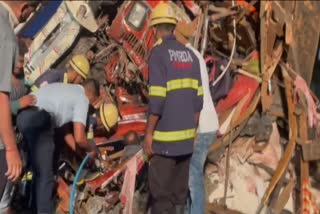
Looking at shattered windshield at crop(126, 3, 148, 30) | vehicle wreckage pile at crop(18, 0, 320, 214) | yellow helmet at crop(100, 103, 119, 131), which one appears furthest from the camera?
shattered windshield at crop(126, 3, 148, 30)

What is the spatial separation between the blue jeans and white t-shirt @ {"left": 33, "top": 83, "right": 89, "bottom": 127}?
0.99m

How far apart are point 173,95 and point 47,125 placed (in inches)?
48.3

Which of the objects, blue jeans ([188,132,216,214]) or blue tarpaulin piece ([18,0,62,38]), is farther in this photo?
blue tarpaulin piece ([18,0,62,38])

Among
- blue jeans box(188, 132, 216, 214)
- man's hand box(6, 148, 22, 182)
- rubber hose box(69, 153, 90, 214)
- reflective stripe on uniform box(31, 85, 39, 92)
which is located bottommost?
rubber hose box(69, 153, 90, 214)

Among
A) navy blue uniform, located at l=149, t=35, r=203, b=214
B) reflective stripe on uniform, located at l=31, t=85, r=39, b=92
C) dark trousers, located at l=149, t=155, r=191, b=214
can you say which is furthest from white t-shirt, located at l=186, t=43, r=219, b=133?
reflective stripe on uniform, located at l=31, t=85, r=39, b=92

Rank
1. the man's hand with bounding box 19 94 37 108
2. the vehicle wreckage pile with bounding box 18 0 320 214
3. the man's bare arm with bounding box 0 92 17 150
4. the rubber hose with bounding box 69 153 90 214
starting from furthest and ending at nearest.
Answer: the vehicle wreckage pile with bounding box 18 0 320 214 < the rubber hose with bounding box 69 153 90 214 < the man's hand with bounding box 19 94 37 108 < the man's bare arm with bounding box 0 92 17 150

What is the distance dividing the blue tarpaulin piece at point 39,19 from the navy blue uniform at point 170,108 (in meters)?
2.88

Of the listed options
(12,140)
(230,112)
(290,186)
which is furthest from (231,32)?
(12,140)

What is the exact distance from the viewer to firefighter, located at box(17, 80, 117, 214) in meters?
6.09

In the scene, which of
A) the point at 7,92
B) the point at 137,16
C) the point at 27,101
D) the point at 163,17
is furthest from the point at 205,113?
the point at 137,16

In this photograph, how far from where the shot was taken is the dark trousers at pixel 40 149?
6.08 meters

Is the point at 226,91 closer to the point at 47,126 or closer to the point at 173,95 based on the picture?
the point at 173,95

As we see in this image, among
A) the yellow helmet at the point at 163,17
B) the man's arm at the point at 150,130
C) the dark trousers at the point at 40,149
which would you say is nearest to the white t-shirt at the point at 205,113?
the yellow helmet at the point at 163,17

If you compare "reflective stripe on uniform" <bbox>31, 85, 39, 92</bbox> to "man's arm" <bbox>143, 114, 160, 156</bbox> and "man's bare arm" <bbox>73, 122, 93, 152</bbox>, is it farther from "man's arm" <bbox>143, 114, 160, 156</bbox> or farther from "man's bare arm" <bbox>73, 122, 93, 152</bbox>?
"man's arm" <bbox>143, 114, 160, 156</bbox>
